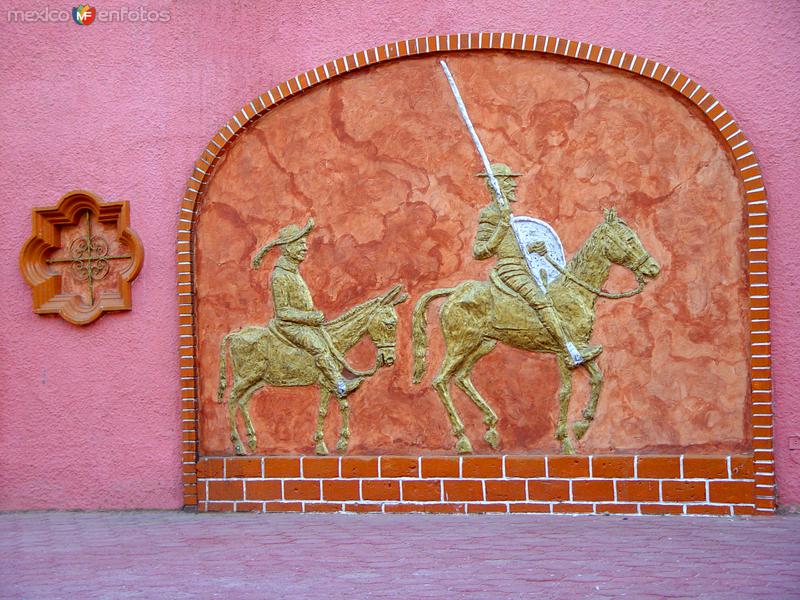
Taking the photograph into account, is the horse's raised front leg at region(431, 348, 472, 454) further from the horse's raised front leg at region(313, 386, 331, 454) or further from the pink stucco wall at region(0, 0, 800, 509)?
the pink stucco wall at region(0, 0, 800, 509)

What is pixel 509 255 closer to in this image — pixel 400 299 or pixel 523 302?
pixel 523 302

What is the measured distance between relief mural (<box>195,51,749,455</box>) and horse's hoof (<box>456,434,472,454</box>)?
0.02 metres

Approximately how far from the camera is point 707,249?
8.21 m

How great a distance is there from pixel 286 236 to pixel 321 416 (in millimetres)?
1324

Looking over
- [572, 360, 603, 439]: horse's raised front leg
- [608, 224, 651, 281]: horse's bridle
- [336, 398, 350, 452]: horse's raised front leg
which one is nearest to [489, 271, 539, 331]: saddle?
[572, 360, 603, 439]: horse's raised front leg

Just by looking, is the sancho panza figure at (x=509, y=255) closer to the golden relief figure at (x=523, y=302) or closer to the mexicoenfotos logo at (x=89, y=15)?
the golden relief figure at (x=523, y=302)

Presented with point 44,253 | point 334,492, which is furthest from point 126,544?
point 44,253

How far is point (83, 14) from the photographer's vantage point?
9.38 metres

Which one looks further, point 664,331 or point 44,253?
point 44,253

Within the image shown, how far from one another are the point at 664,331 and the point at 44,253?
4.67m

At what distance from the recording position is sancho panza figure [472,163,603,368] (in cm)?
839

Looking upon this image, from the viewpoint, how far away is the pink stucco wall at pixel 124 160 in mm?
8984

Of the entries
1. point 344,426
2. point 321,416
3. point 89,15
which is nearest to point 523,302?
point 344,426

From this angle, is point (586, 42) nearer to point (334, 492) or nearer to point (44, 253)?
point (334, 492)
